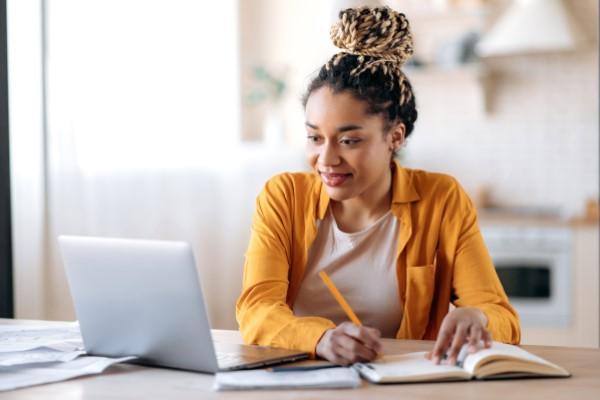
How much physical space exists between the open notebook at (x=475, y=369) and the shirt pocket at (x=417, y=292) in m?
0.49

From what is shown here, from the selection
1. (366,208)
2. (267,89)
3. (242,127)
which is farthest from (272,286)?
(242,127)

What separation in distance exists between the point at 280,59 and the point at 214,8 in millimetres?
679

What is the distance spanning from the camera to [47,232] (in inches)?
140

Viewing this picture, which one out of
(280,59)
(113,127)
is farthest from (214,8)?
(113,127)

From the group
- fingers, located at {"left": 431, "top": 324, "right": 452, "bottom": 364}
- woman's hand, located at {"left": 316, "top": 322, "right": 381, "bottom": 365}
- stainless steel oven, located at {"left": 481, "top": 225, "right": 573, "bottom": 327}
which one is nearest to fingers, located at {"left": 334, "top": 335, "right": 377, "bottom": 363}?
woman's hand, located at {"left": 316, "top": 322, "right": 381, "bottom": 365}

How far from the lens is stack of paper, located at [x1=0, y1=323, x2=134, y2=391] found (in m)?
1.50

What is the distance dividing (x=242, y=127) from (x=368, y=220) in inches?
139

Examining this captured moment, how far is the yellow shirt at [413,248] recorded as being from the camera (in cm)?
197

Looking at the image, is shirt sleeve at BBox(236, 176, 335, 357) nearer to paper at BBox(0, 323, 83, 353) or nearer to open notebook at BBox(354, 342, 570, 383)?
open notebook at BBox(354, 342, 570, 383)

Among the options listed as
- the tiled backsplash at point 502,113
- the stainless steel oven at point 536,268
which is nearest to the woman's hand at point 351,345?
the stainless steel oven at point 536,268

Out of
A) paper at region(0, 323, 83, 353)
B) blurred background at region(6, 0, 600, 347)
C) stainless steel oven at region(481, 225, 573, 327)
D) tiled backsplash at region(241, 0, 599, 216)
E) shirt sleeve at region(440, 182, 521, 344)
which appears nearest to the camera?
paper at region(0, 323, 83, 353)

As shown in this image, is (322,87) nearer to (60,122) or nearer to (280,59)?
(60,122)

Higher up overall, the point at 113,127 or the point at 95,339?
the point at 113,127

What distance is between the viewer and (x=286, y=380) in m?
1.43
